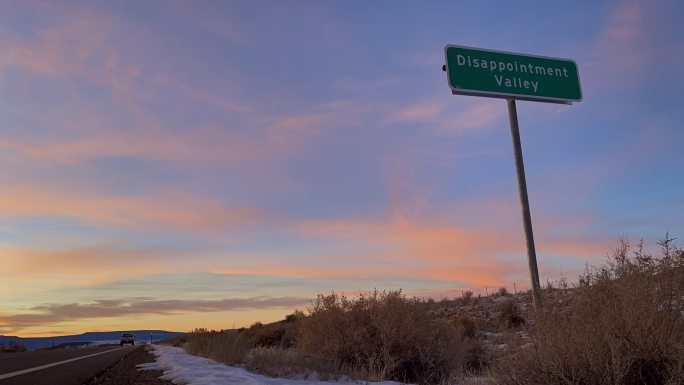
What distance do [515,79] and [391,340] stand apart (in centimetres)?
620

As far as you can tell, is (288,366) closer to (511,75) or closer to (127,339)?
(511,75)

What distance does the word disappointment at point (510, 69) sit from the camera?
809cm

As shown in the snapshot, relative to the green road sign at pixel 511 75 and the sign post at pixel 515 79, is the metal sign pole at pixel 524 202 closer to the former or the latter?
the sign post at pixel 515 79

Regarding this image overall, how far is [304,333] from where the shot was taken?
13.4m

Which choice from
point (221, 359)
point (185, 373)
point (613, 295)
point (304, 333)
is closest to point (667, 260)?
point (613, 295)

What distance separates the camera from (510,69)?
27.1 feet

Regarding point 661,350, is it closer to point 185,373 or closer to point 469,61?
point 469,61

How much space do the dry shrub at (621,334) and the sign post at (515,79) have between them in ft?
6.16

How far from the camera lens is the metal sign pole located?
23.5 ft

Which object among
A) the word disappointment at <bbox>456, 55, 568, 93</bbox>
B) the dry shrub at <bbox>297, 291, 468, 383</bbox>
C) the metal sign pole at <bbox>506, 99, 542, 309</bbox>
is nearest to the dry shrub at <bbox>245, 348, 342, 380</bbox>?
the dry shrub at <bbox>297, 291, 468, 383</bbox>

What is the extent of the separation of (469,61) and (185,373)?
719 cm

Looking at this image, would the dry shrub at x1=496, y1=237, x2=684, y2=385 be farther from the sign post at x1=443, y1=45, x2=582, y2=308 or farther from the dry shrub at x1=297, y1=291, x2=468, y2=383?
the dry shrub at x1=297, y1=291, x2=468, y2=383

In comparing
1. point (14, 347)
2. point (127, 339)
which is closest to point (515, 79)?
point (14, 347)

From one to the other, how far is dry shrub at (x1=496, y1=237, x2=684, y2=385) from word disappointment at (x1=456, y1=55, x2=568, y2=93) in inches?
133
